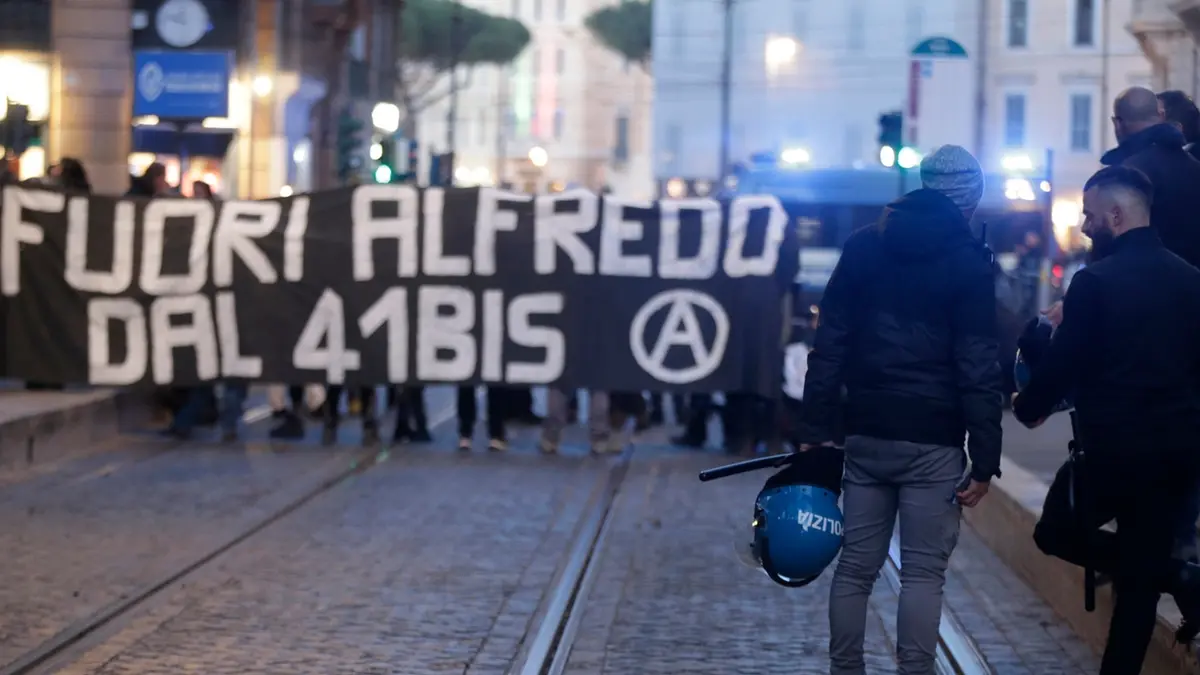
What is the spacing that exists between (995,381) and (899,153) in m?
15.8

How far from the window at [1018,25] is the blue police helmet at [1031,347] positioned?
55.1 metres

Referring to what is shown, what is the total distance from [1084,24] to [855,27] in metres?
7.36

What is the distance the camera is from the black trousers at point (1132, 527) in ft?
18.8

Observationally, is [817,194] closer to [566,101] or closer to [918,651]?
[918,651]

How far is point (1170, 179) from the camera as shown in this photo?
6.68 metres

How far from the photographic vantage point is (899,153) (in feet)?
69.6

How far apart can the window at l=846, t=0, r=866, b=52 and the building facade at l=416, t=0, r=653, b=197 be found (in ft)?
126

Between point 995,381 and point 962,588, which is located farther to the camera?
point 962,588

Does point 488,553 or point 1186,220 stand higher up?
point 1186,220

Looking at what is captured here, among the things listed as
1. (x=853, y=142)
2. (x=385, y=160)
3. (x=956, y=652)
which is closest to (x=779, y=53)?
(x=853, y=142)

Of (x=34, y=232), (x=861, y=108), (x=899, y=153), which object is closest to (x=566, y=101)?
(x=861, y=108)

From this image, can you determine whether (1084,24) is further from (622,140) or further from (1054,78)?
(622,140)

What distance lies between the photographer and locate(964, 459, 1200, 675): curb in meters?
6.64

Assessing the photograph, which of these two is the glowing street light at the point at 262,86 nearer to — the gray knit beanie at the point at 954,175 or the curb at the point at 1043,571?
Answer: the curb at the point at 1043,571
